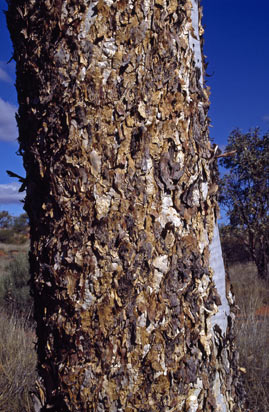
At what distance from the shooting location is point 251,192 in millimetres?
11281

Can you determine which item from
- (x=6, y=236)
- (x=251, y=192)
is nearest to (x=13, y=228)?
(x=6, y=236)

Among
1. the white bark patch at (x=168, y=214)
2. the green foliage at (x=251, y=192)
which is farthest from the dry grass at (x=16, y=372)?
the green foliage at (x=251, y=192)

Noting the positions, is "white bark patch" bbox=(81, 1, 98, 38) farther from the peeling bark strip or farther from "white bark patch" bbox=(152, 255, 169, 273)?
"white bark patch" bbox=(152, 255, 169, 273)

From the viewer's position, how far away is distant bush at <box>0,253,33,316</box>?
7.46 m

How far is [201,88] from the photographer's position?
4.69ft

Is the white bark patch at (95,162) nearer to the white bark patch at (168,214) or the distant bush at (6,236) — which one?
the white bark patch at (168,214)

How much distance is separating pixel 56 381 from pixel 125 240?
0.56 m

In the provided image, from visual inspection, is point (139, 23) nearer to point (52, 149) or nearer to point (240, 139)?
point (52, 149)

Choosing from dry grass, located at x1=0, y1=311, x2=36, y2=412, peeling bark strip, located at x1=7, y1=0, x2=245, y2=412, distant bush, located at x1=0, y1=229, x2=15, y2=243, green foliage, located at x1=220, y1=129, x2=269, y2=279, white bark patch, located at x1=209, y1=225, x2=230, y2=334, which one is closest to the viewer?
peeling bark strip, located at x1=7, y1=0, x2=245, y2=412

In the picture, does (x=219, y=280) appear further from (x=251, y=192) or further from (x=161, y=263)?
(x=251, y=192)

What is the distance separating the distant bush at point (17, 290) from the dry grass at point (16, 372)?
8.79 feet

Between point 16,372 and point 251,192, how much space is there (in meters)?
9.31

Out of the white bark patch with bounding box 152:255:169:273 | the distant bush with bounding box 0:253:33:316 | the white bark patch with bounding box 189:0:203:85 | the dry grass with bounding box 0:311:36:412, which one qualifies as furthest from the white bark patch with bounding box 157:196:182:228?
the distant bush with bounding box 0:253:33:316

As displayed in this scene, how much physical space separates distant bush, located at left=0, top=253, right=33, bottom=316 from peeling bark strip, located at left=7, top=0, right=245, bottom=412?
570 centimetres
